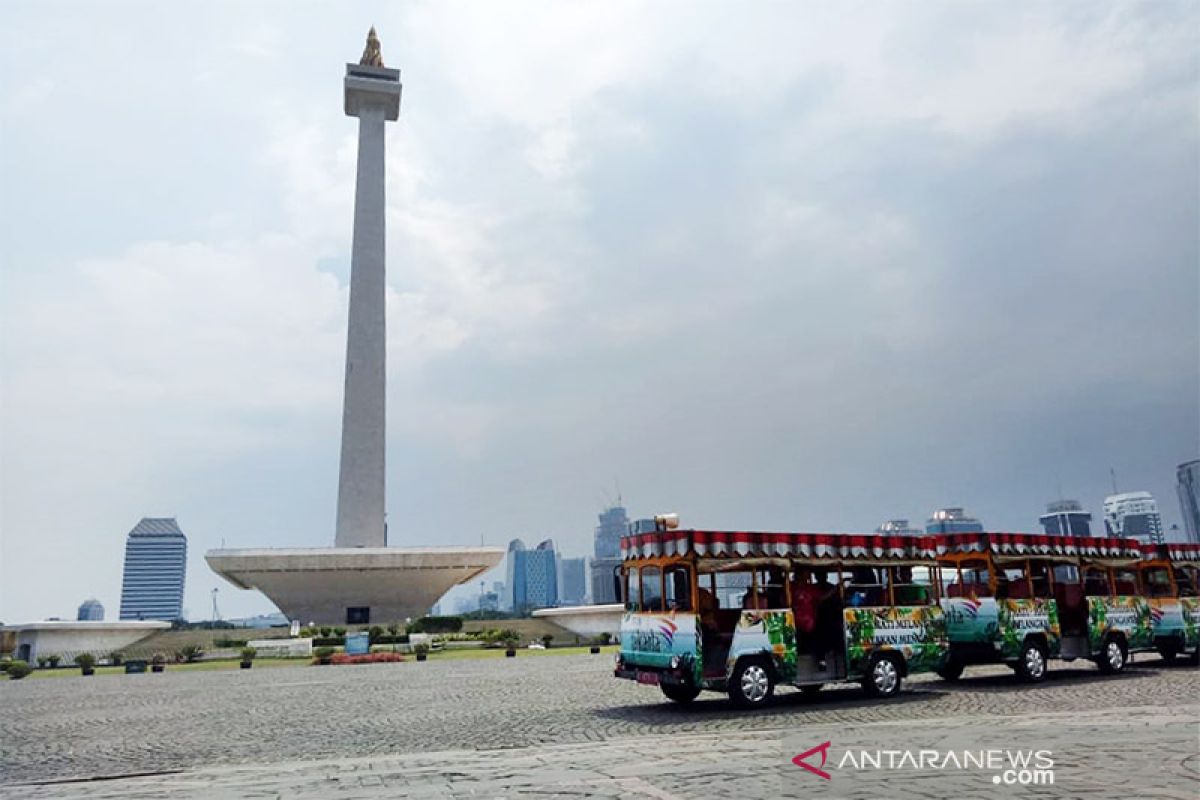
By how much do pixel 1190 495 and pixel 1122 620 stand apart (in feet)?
438

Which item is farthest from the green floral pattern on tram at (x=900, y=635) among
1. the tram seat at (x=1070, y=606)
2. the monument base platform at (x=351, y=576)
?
the monument base platform at (x=351, y=576)

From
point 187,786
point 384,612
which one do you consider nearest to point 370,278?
point 384,612

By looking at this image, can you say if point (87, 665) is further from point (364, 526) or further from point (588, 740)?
point (588, 740)

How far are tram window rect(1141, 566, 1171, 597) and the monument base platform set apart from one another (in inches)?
1770

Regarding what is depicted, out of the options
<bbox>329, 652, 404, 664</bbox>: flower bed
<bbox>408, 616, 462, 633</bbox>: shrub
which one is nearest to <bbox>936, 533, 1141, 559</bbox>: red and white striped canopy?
<bbox>329, 652, 404, 664</bbox>: flower bed

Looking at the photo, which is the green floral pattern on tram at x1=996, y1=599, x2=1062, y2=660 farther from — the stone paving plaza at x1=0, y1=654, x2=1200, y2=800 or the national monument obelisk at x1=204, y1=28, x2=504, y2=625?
the national monument obelisk at x1=204, y1=28, x2=504, y2=625

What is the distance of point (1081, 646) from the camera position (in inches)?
743

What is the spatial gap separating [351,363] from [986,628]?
54.2m

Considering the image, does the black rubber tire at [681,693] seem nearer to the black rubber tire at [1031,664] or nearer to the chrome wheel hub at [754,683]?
the chrome wheel hub at [754,683]

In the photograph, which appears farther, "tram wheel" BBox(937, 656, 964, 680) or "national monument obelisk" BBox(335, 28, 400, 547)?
"national monument obelisk" BBox(335, 28, 400, 547)

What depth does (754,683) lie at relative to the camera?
1417cm

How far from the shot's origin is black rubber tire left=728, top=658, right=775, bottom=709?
14.0 metres

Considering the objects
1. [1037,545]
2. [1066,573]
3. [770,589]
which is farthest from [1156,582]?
[770,589]

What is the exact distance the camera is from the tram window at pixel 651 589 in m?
14.5
